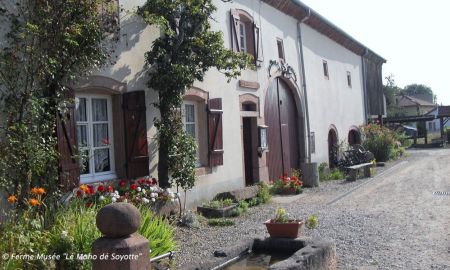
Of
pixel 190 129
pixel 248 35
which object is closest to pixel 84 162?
pixel 190 129

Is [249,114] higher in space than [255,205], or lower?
higher

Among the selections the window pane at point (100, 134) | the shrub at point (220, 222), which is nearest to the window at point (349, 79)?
the shrub at point (220, 222)

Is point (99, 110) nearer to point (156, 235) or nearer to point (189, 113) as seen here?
point (189, 113)

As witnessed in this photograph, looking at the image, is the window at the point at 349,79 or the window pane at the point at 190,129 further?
the window at the point at 349,79

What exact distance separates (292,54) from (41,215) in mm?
11512

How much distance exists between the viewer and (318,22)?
58.6ft

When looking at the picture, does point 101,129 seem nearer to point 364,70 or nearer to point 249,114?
point 249,114

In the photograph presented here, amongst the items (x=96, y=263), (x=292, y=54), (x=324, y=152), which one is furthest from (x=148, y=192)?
(x=324, y=152)

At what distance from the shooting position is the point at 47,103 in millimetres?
6270

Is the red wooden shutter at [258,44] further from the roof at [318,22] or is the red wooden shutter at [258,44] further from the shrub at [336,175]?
the shrub at [336,175]

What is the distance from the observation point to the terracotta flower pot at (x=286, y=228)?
5.67 meters

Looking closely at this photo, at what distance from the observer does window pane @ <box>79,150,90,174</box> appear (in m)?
6.90

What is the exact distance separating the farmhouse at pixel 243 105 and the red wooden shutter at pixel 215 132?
0.07 feet

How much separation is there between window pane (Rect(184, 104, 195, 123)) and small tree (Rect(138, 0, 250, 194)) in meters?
1.38
